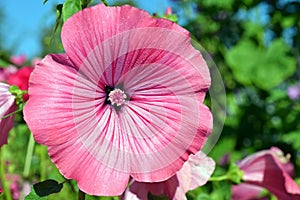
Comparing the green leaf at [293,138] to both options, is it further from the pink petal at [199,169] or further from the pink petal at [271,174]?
the pink petal at [199,169]

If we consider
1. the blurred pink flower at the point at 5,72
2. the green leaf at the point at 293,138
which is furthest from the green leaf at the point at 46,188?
the green leaf at the point at 293,138

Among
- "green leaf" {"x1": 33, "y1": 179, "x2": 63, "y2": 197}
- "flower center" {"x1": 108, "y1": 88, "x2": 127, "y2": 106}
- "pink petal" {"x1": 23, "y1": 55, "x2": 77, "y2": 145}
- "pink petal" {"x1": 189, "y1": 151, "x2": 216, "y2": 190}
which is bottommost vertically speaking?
"pink petal" {"x1": 189, "y1": 151, "x2": 216, "y2": 190}

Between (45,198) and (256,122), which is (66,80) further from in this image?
(256,122)

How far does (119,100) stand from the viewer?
2.06ft

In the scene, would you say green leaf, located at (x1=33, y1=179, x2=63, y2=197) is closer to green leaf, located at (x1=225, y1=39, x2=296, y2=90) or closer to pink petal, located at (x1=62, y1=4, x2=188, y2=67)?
pink petal, located at (x1=62, y1=4, x2=188, y2=67)

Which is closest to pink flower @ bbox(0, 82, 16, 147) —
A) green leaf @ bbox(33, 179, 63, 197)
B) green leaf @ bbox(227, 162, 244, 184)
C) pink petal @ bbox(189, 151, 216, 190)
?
green leaf @ bbox(33, 179, 63, 197)

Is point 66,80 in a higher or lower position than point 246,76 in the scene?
higher

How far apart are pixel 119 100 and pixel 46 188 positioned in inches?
4.6

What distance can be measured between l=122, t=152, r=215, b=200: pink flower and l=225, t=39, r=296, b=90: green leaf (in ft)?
6.45

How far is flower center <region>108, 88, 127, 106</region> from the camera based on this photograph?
0.63 metres

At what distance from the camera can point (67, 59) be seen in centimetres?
59

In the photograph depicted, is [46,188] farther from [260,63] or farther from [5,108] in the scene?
[260,63]

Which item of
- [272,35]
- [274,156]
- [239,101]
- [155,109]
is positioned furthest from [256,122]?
[155,109]

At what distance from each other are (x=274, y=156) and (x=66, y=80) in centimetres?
42
